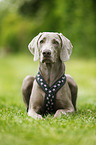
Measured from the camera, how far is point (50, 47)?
13.8 feet

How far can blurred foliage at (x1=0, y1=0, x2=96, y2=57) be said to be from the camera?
21141 mm

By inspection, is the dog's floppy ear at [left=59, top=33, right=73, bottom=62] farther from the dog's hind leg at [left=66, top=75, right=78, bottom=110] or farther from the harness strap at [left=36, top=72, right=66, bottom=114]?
the dog's hind leg at [left=66, top=75, right=78, bottom=110]

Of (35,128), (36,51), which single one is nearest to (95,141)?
(35,128)

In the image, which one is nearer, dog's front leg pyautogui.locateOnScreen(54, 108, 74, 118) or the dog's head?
the dog's head

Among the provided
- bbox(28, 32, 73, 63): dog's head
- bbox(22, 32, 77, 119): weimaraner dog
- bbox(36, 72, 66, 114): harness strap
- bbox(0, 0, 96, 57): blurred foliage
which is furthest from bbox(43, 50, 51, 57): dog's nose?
bbox(0, 0, 96, 57): blurred foliage

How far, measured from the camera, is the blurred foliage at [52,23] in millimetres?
21141

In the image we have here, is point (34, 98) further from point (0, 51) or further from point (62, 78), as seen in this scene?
point (0, 51)

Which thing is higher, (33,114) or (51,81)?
(51,81)

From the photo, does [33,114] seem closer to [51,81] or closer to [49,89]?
[49,89]

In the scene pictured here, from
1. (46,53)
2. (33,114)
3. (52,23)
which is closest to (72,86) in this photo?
(33,114)

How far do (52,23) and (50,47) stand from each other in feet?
70.9

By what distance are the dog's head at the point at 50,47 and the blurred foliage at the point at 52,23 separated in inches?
646

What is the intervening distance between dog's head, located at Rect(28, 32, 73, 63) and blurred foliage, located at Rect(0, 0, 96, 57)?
646 inches

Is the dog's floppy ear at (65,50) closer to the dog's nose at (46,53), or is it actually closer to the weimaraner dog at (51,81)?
the weimaraner dog at (51,81)
